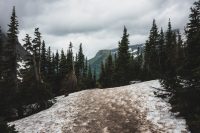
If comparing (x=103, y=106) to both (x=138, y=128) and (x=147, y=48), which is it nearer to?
(x=138, y=128)

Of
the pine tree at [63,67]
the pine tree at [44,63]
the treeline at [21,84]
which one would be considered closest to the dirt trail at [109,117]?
the treeline at [21,84]

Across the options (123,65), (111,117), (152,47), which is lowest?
(111,117)

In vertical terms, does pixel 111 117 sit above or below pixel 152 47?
below

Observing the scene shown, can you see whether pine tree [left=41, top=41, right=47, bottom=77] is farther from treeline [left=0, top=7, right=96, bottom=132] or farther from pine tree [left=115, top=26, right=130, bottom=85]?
pine tree [left=115, top=26, right=130, bottom=85]

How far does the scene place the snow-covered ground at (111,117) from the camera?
58.5 ft

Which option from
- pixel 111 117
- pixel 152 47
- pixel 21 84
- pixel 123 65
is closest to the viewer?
pixel 111 117

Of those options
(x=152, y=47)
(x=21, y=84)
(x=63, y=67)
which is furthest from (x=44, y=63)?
(x=21, y=84)

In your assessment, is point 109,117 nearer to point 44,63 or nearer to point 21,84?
point 21,84

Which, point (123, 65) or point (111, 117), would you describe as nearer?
point (111, 117)

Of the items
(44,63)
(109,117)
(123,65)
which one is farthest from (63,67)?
(109,117)

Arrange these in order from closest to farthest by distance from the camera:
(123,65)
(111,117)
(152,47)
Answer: (111,117) → (123,65) → (152,47)

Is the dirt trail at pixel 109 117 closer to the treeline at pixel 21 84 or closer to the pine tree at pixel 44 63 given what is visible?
the treeline at pixel 21 84

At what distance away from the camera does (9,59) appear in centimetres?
3556

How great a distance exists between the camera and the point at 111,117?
2000 centimetres
